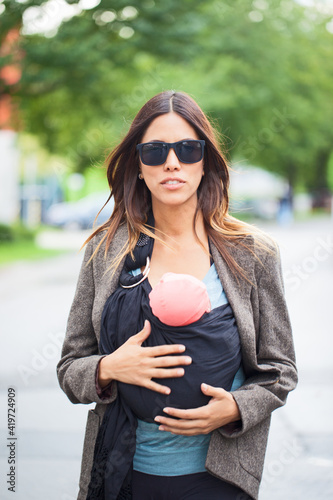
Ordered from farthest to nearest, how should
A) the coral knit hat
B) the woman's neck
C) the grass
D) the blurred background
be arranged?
the grass
the blurred background
the woman's neck
the coral knit hat

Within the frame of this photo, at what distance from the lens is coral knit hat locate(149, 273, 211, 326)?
1800mm

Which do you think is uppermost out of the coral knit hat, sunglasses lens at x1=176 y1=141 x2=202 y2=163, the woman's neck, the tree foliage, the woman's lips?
the tree foliage

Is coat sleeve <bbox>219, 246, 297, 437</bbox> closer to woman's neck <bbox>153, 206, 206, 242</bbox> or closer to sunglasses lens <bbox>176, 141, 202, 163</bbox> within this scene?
woman's neck <bbox>153, 206, 206, 242</bbox>

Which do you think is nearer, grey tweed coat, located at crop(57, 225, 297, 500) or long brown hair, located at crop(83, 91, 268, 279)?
grey tweed coat, located at crop(57, 225, 297, 500)

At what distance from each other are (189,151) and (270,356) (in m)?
0.74

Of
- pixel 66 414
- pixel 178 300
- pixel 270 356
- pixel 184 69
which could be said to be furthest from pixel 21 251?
pixel 178 300

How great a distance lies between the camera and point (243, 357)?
2.01 meters

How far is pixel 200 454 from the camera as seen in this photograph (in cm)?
197

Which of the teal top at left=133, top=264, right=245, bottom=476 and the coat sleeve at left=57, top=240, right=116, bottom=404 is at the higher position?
the coat sleeve at left=57, top=240, right=116, bottom=404

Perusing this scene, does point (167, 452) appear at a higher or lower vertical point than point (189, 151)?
lower

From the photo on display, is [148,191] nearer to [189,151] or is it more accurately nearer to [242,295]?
[189,151]

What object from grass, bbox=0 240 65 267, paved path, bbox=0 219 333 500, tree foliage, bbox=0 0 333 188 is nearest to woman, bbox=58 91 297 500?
paved path, bbox=0 219 333 500

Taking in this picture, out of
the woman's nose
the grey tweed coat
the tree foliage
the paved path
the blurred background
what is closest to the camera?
the grey tweed coat

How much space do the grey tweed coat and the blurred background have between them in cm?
62
